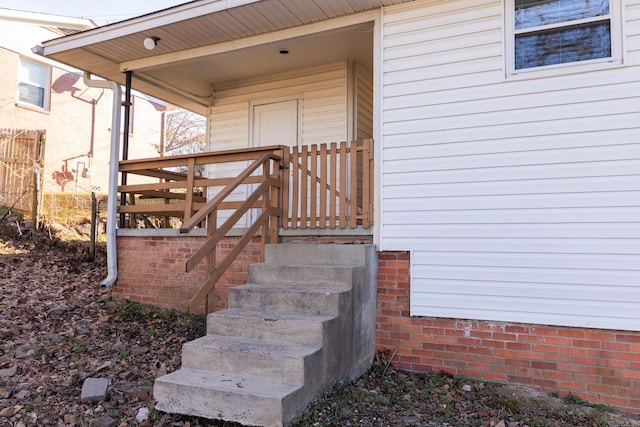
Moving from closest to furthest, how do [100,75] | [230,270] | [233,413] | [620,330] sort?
[233,413]
[620,330]
[230,270]
[100,75]

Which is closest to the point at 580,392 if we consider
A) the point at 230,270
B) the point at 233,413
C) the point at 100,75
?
the point at 233,413

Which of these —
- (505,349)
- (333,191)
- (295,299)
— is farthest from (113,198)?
(505,349)

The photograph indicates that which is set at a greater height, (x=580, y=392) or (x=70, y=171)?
(x=70, y=171)

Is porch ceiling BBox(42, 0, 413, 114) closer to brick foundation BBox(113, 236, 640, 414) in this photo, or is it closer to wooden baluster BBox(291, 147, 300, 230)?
wooden baluster BBox(291, 147, 300, 230)

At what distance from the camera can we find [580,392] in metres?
3.77

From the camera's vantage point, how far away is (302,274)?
4.20 m

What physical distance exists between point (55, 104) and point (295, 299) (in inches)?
531

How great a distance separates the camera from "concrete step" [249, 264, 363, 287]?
4012 millimetres

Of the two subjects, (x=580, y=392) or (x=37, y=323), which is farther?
(x=37, y=323)

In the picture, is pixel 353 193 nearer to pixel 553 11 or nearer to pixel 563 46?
pixel 563 46

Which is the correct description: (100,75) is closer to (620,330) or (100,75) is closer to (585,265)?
(585,265)

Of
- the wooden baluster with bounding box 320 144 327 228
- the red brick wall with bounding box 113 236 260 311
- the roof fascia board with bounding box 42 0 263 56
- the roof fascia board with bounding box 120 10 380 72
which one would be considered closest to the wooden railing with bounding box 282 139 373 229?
the wooden baluster with bounding box 320 144 327 228

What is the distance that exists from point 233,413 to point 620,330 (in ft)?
10.2

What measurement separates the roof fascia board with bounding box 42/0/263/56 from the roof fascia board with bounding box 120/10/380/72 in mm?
637
